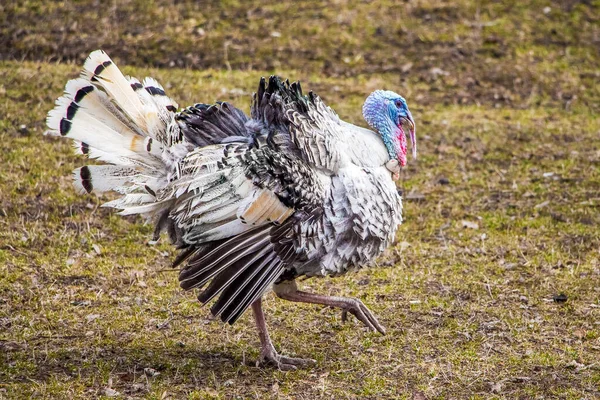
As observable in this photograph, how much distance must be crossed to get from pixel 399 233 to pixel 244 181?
9.67 ft

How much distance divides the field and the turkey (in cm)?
54

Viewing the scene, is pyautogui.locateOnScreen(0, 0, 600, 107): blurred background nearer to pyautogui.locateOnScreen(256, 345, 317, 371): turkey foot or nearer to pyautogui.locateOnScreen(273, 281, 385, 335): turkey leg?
pyautogui.locateOnScreen(273, 281, 385, 335): turkey leg

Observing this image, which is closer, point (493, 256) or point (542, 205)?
point (493, 256)

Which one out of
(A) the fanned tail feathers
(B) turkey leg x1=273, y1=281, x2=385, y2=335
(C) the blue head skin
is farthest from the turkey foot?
(C) the blue head skin

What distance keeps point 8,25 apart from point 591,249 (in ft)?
27.5

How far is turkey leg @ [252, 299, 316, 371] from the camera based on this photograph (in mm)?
5520

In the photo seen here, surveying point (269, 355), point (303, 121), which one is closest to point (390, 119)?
point (303, 121)

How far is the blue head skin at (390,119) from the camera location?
19.3ft

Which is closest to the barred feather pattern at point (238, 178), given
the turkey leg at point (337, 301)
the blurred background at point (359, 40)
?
the turkey leg at point (337, 301)

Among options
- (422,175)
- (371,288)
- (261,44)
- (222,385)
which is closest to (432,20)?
(261,44)

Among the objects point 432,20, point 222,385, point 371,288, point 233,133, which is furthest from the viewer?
point 432,20

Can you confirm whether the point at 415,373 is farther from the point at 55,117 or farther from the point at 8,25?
the point at 8,25

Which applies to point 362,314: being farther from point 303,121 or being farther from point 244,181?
point 303,121

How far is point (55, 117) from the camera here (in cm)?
551
